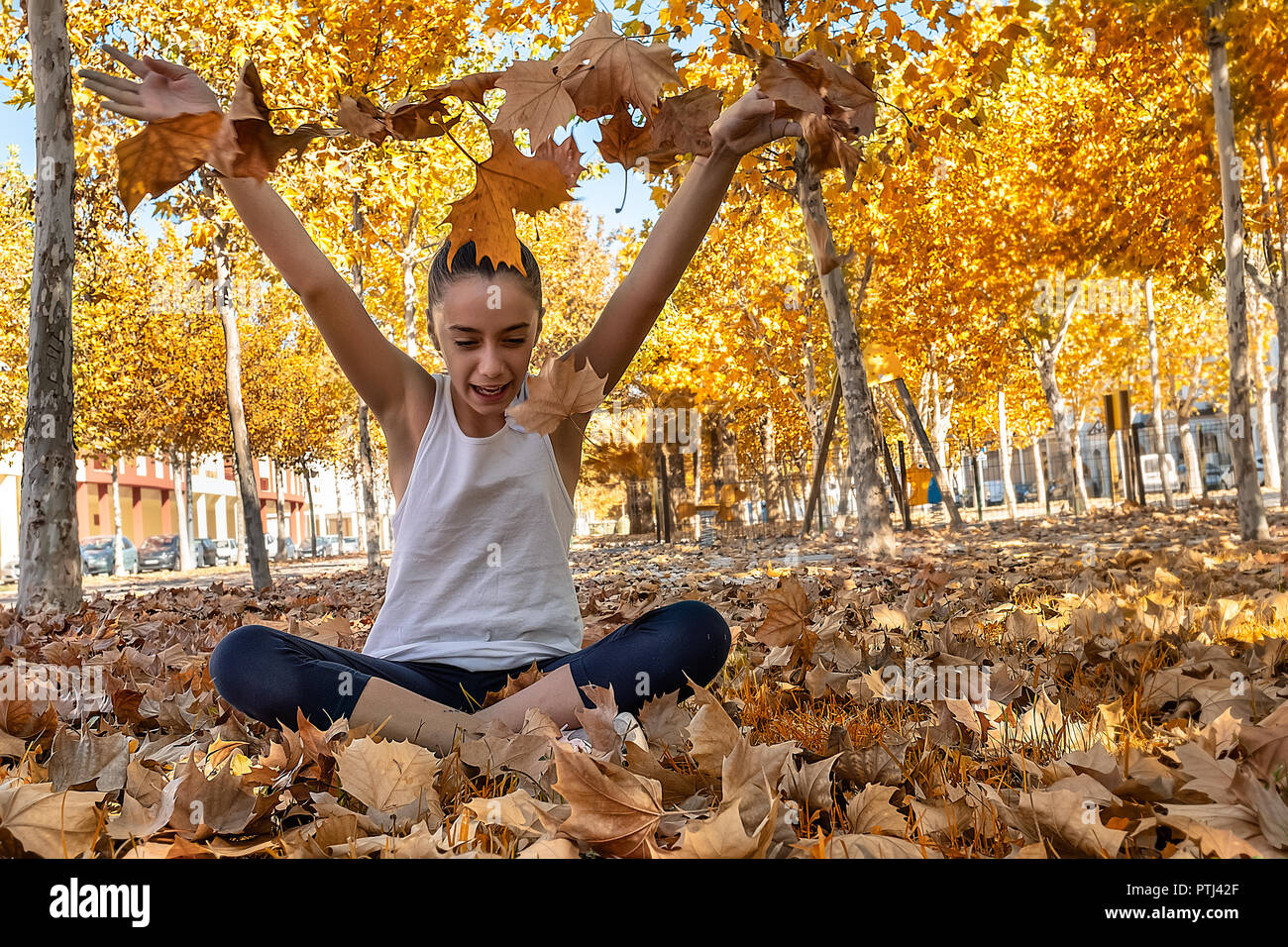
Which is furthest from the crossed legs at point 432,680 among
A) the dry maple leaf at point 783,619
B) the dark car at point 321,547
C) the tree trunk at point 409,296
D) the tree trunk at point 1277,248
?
the dark car at point 321,547

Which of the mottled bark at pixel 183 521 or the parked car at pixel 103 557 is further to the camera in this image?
the parked car at pixel 103 557

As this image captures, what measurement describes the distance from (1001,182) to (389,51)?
374 inches

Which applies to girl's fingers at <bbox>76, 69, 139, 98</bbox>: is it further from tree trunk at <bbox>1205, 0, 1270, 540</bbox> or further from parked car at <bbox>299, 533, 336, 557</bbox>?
parked car at <bbox>299, 533, 336, 557</bbox>

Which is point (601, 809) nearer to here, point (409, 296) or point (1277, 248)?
point (409, 296)

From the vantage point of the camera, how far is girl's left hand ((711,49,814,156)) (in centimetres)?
173

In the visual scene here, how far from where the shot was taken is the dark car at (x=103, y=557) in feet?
77.9

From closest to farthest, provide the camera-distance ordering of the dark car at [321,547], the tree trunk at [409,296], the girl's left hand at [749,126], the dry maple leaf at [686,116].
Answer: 1. the dry maple leaf at [686,116]
2. the girl's left hand at [749,126]
3. the tree trunk at [409,296]
4. the dark car at [321,547]

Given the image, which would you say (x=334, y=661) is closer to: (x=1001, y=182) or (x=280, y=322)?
(x=1001, y=182)

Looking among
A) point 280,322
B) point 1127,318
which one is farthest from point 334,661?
point 1127,318

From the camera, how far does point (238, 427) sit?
9.05 m

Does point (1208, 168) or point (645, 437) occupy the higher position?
point (1208, 168)

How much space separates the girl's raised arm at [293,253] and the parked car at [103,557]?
24.3 m

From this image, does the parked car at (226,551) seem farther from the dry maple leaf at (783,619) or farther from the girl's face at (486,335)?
the girl's face at (486,335)

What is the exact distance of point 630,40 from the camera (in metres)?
1.40
